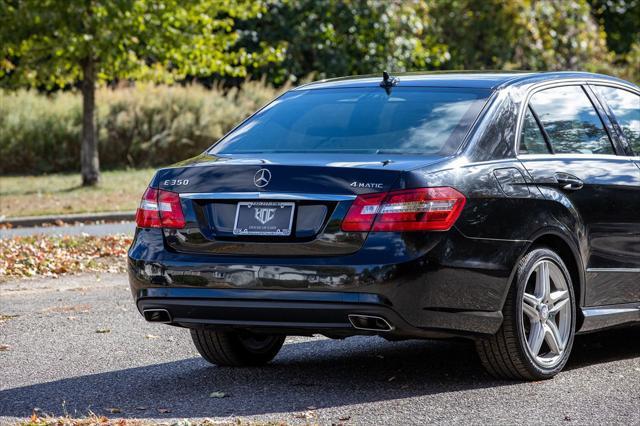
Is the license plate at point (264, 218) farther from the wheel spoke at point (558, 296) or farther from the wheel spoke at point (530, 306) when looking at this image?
the wheel spoke at point (558, 296)

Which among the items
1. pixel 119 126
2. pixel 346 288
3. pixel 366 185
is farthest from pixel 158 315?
pixel 119 126

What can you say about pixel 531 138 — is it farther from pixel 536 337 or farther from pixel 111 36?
pixel 111 36

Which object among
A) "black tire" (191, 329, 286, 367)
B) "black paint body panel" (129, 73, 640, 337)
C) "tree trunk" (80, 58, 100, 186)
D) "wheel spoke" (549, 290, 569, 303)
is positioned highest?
"black paint body panel" (129, 73, 640, 337)

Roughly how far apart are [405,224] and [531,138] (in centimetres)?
123

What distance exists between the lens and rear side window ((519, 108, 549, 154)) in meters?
6.74

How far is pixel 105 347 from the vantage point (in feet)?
26.2

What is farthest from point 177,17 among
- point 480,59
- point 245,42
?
point 480,59

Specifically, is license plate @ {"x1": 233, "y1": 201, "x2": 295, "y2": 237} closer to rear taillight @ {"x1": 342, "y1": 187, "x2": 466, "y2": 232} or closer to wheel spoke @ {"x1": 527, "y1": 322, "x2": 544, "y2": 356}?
rear taillight @ {"x1": 342, "y1": 187, "x2": 466, "y2": 232}

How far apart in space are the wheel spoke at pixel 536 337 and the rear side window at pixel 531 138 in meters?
0.90

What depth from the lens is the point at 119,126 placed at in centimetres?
2956

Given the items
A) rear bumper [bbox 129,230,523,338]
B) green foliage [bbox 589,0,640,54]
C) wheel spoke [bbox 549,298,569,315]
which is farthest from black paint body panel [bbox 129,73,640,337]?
green foliage [bbox 589,0,640,54]

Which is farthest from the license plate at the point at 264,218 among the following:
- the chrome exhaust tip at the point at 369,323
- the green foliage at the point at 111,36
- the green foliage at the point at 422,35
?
the green foliage at the point at 422,35

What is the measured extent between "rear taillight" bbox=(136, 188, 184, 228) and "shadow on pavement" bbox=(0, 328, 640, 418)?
845 millimetres

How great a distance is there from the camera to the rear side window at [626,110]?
7.59 m
